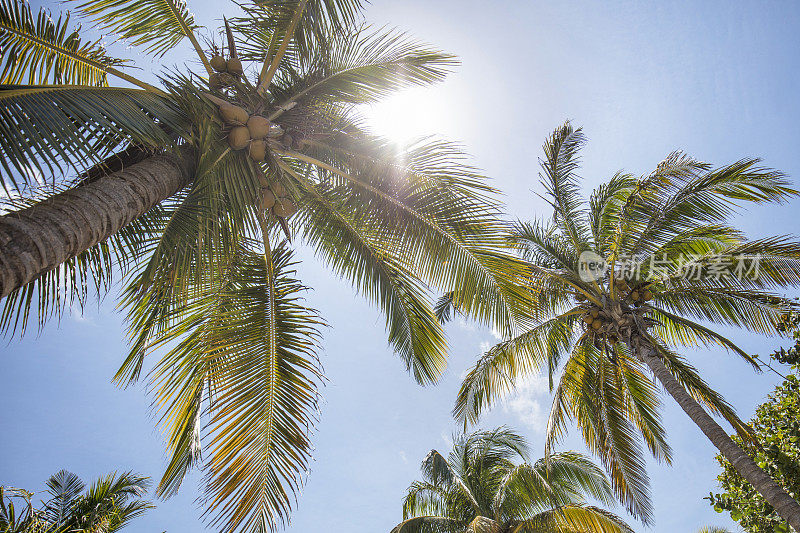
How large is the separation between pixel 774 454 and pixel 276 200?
7460 millimetres

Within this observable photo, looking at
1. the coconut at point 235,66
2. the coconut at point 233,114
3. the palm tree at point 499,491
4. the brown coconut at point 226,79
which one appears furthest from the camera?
the palm tree at point 499,491

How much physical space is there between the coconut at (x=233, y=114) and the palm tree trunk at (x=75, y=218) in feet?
1.91

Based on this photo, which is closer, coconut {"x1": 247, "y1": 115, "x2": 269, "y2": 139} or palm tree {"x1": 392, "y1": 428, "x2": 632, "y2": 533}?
coconut {"x1": 247, "y1": 115, "x2": 269, "y2": 139}

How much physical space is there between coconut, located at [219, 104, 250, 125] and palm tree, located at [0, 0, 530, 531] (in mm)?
17

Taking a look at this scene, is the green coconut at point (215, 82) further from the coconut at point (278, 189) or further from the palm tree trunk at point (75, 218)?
the coconut at point (278, 189)

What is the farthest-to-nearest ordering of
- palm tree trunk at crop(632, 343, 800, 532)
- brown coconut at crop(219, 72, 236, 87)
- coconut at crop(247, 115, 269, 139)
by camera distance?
palm tree trunk at crop(632, 343, 800, 532)
brown coconut at crop(219, 72, 236, 87)
coconut at crop(247, 115, 269, 139)

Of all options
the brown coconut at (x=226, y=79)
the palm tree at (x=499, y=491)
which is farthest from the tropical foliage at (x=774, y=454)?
the brown coconut at (x=226, y=79)

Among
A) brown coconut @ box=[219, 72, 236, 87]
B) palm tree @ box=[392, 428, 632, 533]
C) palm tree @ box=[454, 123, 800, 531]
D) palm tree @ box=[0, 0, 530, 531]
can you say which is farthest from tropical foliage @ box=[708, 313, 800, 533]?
brown coconut @ box=[219, 72, 236, 87]

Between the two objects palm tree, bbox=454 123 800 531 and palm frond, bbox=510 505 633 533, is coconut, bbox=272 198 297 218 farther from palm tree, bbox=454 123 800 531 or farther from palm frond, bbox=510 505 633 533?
palm frond, bbox=510 505 633 533

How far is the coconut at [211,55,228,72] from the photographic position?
4613mm

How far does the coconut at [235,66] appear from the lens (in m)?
4.62

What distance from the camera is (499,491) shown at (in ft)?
35.5

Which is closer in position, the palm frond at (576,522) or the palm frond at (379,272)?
the palm frond at (379,272)

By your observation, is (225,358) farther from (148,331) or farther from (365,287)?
(365,287)
